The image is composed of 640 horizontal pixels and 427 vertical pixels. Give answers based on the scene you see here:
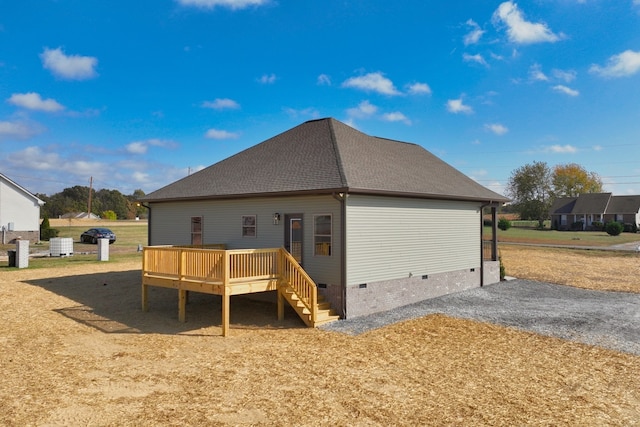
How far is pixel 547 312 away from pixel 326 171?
7.79m

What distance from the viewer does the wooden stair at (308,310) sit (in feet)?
38.5

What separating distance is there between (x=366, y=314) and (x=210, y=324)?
4.38 m

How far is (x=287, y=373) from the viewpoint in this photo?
26.7 ft

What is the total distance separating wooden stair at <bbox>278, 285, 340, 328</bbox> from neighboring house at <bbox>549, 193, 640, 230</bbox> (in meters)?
67.1

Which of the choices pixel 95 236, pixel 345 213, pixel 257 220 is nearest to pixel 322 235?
pixel 345 213

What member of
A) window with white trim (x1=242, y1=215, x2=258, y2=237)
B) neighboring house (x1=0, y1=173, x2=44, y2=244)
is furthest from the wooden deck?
neighboring house (x1=0, y1=173, x2=44, y2=244)

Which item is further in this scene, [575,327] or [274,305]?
[274,305]

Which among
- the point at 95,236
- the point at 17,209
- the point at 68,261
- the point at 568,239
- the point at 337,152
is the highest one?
the point at 337,152

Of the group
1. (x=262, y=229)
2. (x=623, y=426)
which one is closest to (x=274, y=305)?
(x=262, y=229)

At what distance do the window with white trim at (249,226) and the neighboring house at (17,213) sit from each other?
35.2 metres

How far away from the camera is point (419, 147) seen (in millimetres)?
21156

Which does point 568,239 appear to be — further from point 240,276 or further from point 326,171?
point 240,276

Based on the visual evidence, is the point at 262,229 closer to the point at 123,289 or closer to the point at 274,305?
the point at 274,305

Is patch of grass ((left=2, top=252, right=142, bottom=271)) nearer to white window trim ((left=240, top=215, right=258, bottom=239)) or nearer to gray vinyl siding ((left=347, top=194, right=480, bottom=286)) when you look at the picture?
white window trim ((left=240, top=215, right=258, bottom=239))
